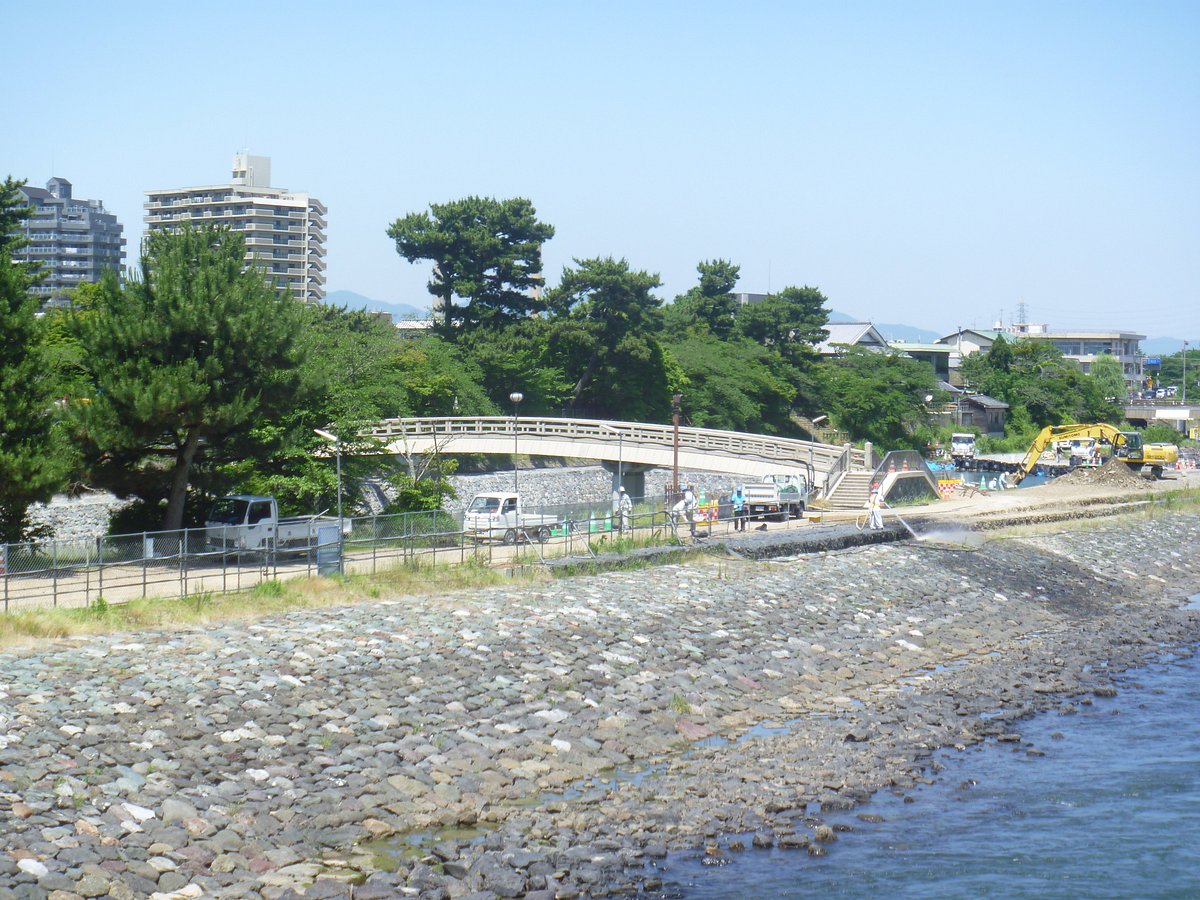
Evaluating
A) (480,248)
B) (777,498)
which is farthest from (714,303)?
(777,498)

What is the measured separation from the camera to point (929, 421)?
86750 millimetres

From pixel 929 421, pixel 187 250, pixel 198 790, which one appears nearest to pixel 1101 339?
pixel 929 421

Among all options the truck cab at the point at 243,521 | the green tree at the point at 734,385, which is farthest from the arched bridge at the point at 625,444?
the green tree at the point at 734,385

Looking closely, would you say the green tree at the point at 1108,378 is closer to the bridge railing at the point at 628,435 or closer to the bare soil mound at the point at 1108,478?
the bare soil mound at the point at 1108,478

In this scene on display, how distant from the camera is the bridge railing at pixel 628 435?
49.1 metres

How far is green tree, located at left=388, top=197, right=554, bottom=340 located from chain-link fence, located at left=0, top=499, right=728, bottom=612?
33.3 meters

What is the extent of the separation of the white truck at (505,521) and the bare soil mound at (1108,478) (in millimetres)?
37220

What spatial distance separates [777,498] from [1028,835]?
2558 centimetres

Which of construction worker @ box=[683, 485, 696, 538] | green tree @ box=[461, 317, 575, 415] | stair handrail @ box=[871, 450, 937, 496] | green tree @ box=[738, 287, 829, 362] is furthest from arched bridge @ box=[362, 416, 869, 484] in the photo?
green tree @ box=[738, 287, 829, 362]

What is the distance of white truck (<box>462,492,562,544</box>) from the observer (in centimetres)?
3266

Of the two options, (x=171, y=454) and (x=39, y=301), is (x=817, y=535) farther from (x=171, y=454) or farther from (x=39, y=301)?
(x=39, y=301)

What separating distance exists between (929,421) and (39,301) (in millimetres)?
69824

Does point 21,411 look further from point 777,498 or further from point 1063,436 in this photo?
point 1063,436

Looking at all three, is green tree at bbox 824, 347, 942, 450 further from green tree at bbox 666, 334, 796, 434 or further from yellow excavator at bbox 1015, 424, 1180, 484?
yellow excavator at bbox 1015, 424, 1180, 484
